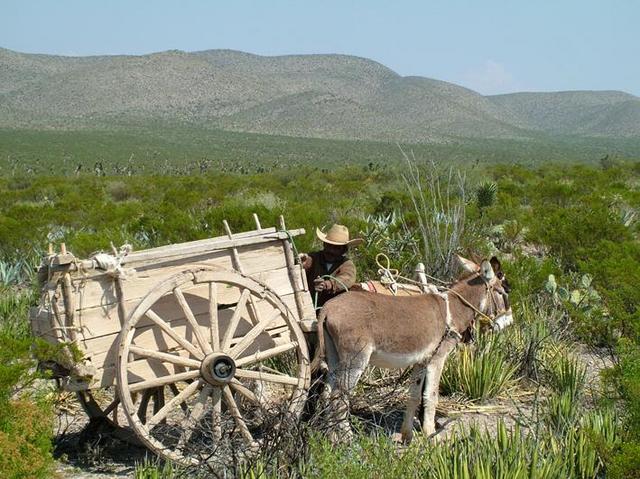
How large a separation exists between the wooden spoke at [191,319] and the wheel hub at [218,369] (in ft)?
0.25

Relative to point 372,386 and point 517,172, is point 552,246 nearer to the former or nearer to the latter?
point 372,386

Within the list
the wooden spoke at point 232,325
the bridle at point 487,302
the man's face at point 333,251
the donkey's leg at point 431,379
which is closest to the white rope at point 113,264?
the wooden spoke at point 232,325

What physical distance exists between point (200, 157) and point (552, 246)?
6850 centimetres

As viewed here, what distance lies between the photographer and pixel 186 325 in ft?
19.0

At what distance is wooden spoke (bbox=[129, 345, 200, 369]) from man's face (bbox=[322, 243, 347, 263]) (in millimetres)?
2066

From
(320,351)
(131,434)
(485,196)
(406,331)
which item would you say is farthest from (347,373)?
(485,196)

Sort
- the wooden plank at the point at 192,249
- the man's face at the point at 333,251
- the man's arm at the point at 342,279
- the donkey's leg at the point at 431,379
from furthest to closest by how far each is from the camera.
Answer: the man's face at the point at 333,251, the man's arm at the point at 342,279, the donkey's leg at the point at 431,379, the wooden plank at the point at 192,249

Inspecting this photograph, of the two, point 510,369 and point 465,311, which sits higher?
point 465,311

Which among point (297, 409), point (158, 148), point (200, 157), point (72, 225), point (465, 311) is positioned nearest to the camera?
point (297, 409)

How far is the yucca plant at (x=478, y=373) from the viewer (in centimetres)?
782

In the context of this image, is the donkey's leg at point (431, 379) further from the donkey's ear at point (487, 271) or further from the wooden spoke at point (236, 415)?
the wooden spoke at point (236, 415)

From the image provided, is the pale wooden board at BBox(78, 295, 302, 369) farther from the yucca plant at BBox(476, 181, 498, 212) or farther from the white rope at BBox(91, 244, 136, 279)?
the yucca plant at BBox(476, 181, 498, 212)

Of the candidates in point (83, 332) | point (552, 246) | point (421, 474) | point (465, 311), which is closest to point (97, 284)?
point (83, 332)

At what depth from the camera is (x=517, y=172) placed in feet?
134
